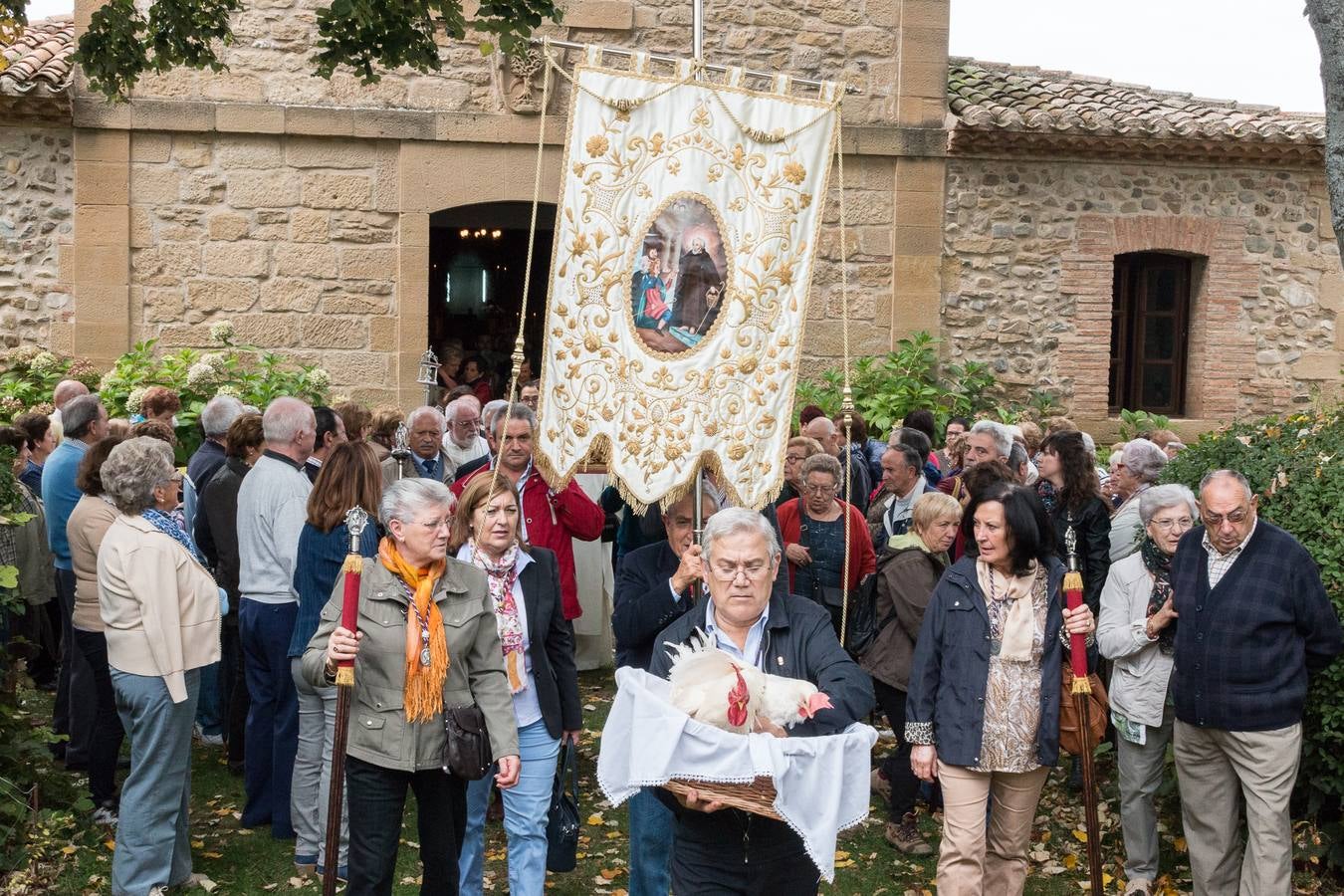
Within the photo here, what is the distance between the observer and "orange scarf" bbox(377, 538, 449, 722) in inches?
189

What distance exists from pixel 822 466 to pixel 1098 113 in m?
8.29

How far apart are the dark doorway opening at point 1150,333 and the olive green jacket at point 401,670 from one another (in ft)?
37.8

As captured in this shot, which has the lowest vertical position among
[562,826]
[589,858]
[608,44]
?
[589,858]

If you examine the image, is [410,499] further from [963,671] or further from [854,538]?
[854,538]

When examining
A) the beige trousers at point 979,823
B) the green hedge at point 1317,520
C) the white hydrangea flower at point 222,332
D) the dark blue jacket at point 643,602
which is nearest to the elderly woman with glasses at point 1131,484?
the green hedge at point 1317,520

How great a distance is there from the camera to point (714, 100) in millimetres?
5723

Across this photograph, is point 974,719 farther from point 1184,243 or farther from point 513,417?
point 1184,243

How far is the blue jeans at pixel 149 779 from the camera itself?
5.78 metres

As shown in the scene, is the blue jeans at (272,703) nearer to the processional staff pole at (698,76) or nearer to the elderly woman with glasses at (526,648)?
the elderly woman with glasses at (526,648)

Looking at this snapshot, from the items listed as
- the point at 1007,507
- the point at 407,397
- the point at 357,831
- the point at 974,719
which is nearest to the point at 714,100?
the point at 1007,507

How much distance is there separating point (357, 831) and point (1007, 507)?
262 cm

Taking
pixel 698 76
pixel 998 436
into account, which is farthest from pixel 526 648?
pixel 998 436

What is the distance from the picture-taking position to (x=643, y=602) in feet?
17.6

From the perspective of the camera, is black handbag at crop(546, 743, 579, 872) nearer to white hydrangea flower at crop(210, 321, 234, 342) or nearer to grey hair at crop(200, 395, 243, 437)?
grey hair at crop(200, 395, 243, 437)
